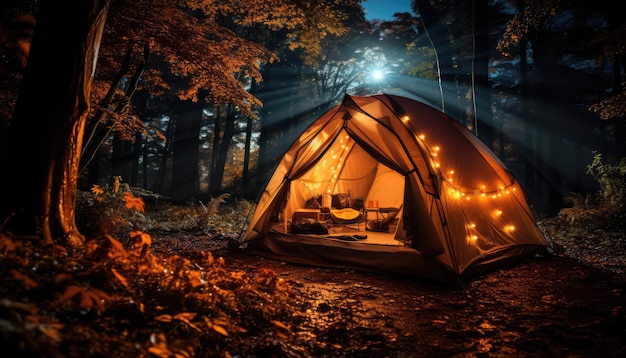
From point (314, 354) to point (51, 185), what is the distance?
306cm

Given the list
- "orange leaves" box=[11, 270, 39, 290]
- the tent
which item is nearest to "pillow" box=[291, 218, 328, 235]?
the tent

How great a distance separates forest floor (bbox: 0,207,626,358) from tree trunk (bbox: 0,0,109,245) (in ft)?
1.51

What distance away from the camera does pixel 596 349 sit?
8.86 ft

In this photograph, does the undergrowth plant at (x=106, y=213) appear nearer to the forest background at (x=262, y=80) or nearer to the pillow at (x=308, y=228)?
the forest background at (x=262, y=80)

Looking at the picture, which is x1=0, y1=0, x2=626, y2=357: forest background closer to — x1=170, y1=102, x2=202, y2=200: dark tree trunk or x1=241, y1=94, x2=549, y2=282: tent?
x1=241, y1=94, x2=549, y2=282: tent

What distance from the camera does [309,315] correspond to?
349cm

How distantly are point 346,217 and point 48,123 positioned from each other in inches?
248

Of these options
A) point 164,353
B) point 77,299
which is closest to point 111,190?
point 77,299

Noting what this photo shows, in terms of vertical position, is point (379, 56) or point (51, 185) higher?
point (379, 56)

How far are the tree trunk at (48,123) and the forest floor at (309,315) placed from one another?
0.46m

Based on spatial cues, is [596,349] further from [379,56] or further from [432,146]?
[379,56]

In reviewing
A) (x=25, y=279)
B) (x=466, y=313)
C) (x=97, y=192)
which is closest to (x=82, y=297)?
(x=25, y=279)

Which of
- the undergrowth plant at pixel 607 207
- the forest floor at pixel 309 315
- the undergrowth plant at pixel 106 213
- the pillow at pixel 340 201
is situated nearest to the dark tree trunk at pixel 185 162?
the undergrowth plant at pixel 106 213

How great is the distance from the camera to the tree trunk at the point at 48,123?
117 inches
